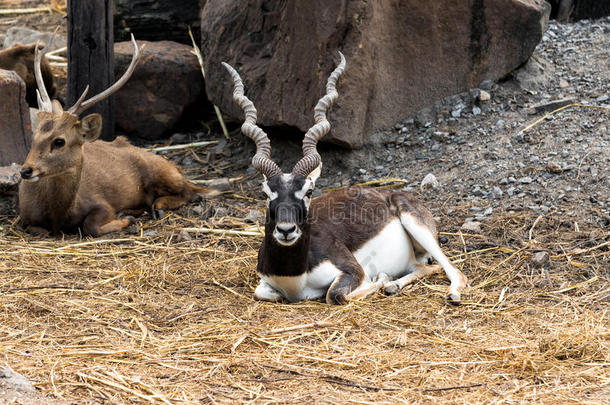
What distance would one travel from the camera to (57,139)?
7.76m

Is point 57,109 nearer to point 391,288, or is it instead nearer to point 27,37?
point 391,288

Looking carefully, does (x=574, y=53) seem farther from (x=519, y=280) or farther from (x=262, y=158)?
(x=262, y=158)

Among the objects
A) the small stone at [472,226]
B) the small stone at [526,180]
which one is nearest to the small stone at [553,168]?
the small stone at [526,180]

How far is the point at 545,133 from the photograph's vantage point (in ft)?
28.2

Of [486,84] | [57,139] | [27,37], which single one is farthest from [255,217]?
[27,37]

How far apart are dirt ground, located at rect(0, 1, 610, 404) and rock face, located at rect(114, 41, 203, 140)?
30.3 inches

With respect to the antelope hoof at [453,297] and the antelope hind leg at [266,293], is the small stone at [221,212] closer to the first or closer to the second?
the antelope hind leg at [266,293]

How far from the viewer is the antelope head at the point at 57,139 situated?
7566 millimetres

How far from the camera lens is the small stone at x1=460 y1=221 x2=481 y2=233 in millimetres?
7373

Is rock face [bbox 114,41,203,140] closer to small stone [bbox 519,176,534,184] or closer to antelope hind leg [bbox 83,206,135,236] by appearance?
antelope hind leg [bbox 83,206,135,236]

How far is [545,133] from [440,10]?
1.87 metres

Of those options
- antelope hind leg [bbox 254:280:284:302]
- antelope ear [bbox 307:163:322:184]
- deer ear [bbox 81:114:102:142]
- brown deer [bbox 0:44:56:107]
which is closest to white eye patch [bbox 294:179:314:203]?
antelope ear [bbox 307:163:322:184]

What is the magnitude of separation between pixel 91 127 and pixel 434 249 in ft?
12.3

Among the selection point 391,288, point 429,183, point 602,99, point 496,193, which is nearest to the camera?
point 391,288
